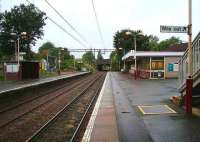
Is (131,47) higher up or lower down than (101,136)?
higher up

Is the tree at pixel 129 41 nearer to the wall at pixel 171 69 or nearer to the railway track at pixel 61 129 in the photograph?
the wall at pixel 171 69

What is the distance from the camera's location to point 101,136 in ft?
37.3

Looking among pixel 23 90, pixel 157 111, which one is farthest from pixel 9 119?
pixel 23 90

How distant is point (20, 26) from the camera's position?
305 ft

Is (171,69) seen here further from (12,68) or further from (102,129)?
(102,129)

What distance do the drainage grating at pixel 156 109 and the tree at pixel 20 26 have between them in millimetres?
76173

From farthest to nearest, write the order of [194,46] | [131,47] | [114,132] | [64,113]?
[131,47], [64,113], [194,46], [114,132]

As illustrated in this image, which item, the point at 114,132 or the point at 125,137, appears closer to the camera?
the point at 125,137

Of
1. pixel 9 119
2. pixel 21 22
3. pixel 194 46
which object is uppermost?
pixel 21 22

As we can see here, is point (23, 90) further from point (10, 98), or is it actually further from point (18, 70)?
point (18, 70)

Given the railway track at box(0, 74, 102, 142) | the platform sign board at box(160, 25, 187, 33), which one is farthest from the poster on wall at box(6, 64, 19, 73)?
the platform sign board at box(160, 25, 187, 33)

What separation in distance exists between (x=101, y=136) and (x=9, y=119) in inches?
240

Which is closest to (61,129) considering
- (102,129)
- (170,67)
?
(102,129)

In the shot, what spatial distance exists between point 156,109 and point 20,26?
7927cm
